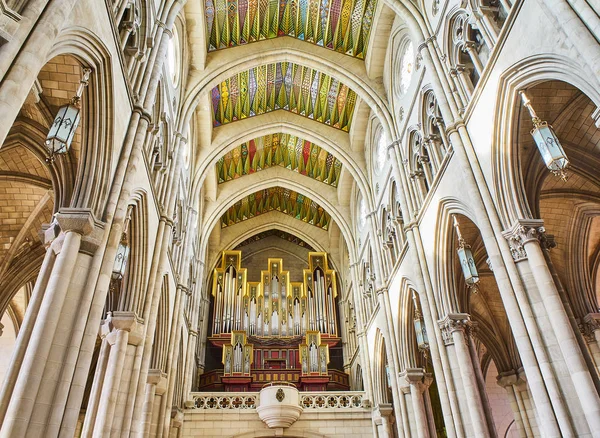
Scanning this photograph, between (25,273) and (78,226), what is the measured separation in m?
7.18

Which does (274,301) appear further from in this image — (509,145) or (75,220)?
(75,220)

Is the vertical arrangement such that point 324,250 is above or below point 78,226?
above

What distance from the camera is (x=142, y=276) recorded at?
11.6 meters

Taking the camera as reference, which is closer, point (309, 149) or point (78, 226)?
point (78, 226)

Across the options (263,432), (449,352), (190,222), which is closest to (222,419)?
(263,432)

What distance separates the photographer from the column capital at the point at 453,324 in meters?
11.6

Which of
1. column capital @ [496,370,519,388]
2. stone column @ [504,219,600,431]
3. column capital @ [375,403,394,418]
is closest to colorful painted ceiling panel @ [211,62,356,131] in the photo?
column capital @ [375,403,394,418]

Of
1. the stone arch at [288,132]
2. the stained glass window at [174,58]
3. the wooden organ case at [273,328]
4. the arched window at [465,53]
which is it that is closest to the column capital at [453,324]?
the arched window at [465,53]

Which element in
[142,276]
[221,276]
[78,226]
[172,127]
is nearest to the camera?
[78,226]

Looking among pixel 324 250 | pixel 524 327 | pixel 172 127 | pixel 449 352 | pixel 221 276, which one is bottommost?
pixel 524 327

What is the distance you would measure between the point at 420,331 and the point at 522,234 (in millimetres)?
6060

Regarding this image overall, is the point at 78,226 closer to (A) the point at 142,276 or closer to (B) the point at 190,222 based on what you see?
(A) the point at 142,276

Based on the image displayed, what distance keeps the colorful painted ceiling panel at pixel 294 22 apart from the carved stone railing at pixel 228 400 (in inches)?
519

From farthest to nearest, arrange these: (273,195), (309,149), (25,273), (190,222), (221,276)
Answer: (273,195)
(221,276)
(309,149)
(190,222)
(25,273)
